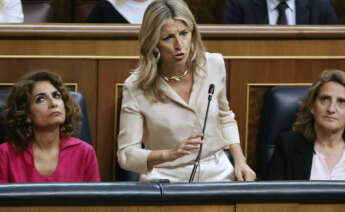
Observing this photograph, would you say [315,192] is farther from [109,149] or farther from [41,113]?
[109,149]

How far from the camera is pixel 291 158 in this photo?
→ 1568 millimetres

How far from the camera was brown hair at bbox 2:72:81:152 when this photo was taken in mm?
1485

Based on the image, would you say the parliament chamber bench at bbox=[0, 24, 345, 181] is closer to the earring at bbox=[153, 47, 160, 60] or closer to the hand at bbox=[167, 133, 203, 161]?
the earring at bbox=[153, 47, 160, 60]

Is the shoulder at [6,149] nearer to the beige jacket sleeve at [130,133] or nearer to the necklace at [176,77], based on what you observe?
the beige jacket sleeve at [130,133]

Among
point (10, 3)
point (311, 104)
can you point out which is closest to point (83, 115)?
point (311, 104)

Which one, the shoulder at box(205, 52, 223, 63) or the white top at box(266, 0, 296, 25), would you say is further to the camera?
the white top at box(266, 0, 296, 25)

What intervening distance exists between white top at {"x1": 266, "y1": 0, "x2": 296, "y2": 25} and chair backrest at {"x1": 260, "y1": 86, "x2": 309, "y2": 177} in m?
0.36

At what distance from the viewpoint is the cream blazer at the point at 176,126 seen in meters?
1.38

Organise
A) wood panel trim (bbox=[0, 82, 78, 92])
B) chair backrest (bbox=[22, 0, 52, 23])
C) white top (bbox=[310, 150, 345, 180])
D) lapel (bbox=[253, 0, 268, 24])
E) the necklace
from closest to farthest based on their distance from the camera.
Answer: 1. the necklace
2. white top (bbox=[310, 150, 345, 180])
3. wood panel trim (bbox=[0, 82, 78, 92])
4. lapel (bbox=[253, 0, 268, 24])
5. chair backrest (bbox=[22, 0, 52, 23])

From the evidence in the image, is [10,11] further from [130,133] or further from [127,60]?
[130,133]

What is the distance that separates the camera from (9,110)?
59.4 inches

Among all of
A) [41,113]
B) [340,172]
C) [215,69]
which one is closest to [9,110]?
[41,113]

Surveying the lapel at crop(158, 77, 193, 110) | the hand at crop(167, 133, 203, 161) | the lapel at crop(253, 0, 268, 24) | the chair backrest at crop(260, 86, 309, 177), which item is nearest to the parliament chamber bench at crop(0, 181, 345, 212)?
the hand at crop(167, 133, 203, 161)

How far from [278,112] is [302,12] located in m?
0.46
